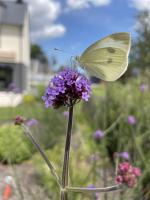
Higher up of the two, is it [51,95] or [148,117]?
[51,95]

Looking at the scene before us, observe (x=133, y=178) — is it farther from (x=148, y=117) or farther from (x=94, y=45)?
(x=148, y=117)

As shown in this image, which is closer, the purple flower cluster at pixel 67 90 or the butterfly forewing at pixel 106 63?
the purple flower cluster at pixel 67 90

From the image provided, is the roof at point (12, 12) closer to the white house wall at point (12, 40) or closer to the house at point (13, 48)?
the house at point (13, 48)

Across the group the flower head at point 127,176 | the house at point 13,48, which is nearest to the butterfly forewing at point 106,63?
the flower head at point 127,176

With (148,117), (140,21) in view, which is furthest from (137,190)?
(140,21)

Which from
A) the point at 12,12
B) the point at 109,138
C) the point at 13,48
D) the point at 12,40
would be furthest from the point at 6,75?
the point at 109,138

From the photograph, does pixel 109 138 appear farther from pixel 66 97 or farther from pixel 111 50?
pixel 66 97
